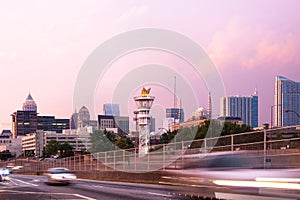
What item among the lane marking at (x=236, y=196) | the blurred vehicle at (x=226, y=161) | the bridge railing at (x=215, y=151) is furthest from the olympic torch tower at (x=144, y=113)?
the lane marking at (x=236, y=196)

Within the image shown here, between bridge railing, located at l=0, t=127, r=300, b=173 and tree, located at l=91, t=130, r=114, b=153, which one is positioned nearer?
bridge railing, located at l=0, t=127, r=300, b=173

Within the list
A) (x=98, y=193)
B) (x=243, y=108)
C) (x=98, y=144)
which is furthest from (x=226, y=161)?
(x=243, y=108)

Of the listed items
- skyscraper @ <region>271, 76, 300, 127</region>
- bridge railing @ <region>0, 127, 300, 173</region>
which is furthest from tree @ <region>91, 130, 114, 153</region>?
skyscraper @ <region>271, 76, 300, 127</region>

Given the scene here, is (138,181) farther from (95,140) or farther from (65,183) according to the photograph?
(95,140)

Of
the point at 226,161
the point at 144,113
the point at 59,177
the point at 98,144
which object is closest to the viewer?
the point at 226,161

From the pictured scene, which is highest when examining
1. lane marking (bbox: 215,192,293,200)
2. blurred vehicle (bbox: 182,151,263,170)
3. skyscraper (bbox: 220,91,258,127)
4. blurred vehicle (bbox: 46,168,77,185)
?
skyscraper (bbox: 220,91,258,127)

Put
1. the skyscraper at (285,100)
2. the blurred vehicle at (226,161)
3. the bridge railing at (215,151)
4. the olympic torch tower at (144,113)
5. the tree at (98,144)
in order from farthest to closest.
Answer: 1. the skyscraper at (285,100)
2. the olympic torch tower at (144,113)
3. the tree at (98,144)
4. the bridge railing at (215,151)
5. the blurred vehicle at (226,161)

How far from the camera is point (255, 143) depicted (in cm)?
2367

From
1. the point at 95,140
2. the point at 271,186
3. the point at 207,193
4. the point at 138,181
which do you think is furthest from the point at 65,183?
the point at 95,140

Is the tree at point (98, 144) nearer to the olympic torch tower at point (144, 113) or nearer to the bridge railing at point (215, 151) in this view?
the olympic torch tower at point (144, 113)

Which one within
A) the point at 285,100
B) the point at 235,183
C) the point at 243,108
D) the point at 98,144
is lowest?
the point at 98,144

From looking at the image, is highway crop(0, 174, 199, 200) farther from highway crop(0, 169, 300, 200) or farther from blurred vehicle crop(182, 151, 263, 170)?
blurred vehicle crop(182, 151, 263, 170)

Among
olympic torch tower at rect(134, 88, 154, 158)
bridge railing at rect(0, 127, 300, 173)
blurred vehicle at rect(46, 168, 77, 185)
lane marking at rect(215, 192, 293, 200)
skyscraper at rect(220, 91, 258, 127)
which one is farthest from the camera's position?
skyscraper at rect(220, 91, 258, 127)

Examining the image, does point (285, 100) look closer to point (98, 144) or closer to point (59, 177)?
point (98, 144)
